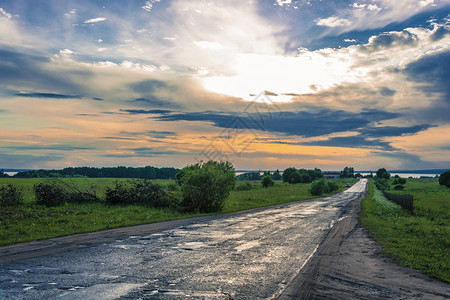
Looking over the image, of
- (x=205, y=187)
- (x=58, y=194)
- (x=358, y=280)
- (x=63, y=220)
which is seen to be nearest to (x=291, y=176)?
(x=205, y=187)

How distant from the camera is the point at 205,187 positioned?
23.8 meters

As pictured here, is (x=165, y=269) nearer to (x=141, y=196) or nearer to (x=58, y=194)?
(x=58, y=194)

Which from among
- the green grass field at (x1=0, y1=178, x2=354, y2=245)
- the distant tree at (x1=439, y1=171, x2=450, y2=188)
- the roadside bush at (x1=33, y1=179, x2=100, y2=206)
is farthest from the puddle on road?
the distant tree at (x1=439, y1=171, x2=450, y2=188)

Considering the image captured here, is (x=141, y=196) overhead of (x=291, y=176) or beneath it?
overhead

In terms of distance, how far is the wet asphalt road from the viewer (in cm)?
601

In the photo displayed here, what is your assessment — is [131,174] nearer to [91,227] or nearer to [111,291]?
[91,227]

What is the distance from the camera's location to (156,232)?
45.0 feet

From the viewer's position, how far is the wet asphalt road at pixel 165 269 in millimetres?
6008

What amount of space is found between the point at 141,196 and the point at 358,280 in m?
19.4

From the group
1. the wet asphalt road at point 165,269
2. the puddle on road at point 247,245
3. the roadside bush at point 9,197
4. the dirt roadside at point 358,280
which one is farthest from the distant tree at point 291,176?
the dirt roadside at point 358,280

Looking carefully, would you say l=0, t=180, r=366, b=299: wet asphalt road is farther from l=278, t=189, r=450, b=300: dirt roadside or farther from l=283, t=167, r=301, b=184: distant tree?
l=283, t=167, r=301, b=184: distant tree

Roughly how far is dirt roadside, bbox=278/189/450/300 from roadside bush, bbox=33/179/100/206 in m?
18.2

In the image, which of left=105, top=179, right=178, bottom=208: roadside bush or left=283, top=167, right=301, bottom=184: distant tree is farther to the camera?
left=283, top=167, right=301, bottom=184: distant tree

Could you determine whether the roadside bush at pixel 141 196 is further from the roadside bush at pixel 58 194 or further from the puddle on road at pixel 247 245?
the puddle on road at pixel 247 245
